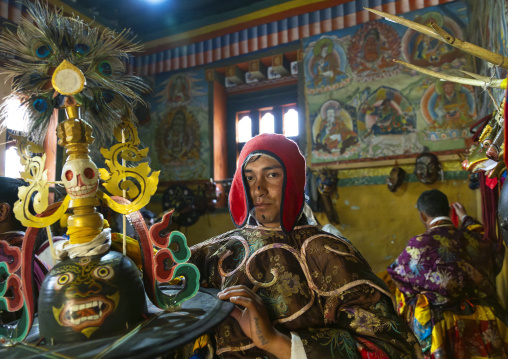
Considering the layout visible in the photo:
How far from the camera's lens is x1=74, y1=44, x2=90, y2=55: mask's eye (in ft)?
3.96

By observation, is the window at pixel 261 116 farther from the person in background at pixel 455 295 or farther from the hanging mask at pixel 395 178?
the person in background at pixel 455 295

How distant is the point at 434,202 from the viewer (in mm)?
3779

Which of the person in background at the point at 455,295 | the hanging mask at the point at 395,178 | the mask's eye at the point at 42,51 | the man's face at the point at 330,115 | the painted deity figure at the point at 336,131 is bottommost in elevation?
the person in background at the point at 455,295

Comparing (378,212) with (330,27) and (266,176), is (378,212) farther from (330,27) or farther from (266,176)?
(266,176)

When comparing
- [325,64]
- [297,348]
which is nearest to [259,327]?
[297,348]

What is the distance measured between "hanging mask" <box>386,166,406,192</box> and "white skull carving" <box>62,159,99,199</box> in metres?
5.02

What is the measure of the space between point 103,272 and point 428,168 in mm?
5118

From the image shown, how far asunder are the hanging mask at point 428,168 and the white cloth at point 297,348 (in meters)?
4.59

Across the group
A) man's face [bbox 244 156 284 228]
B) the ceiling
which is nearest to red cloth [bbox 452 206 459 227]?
man's face [bbox 244 156 284 228]

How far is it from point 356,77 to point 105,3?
4.72m

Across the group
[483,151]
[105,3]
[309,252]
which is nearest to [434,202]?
[483,151]

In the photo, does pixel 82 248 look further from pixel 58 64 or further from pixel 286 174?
pixel 286 174

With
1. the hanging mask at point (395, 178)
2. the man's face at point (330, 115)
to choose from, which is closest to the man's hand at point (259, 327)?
the hanging mask at point (395, 178)

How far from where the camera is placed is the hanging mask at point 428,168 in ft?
17.1
